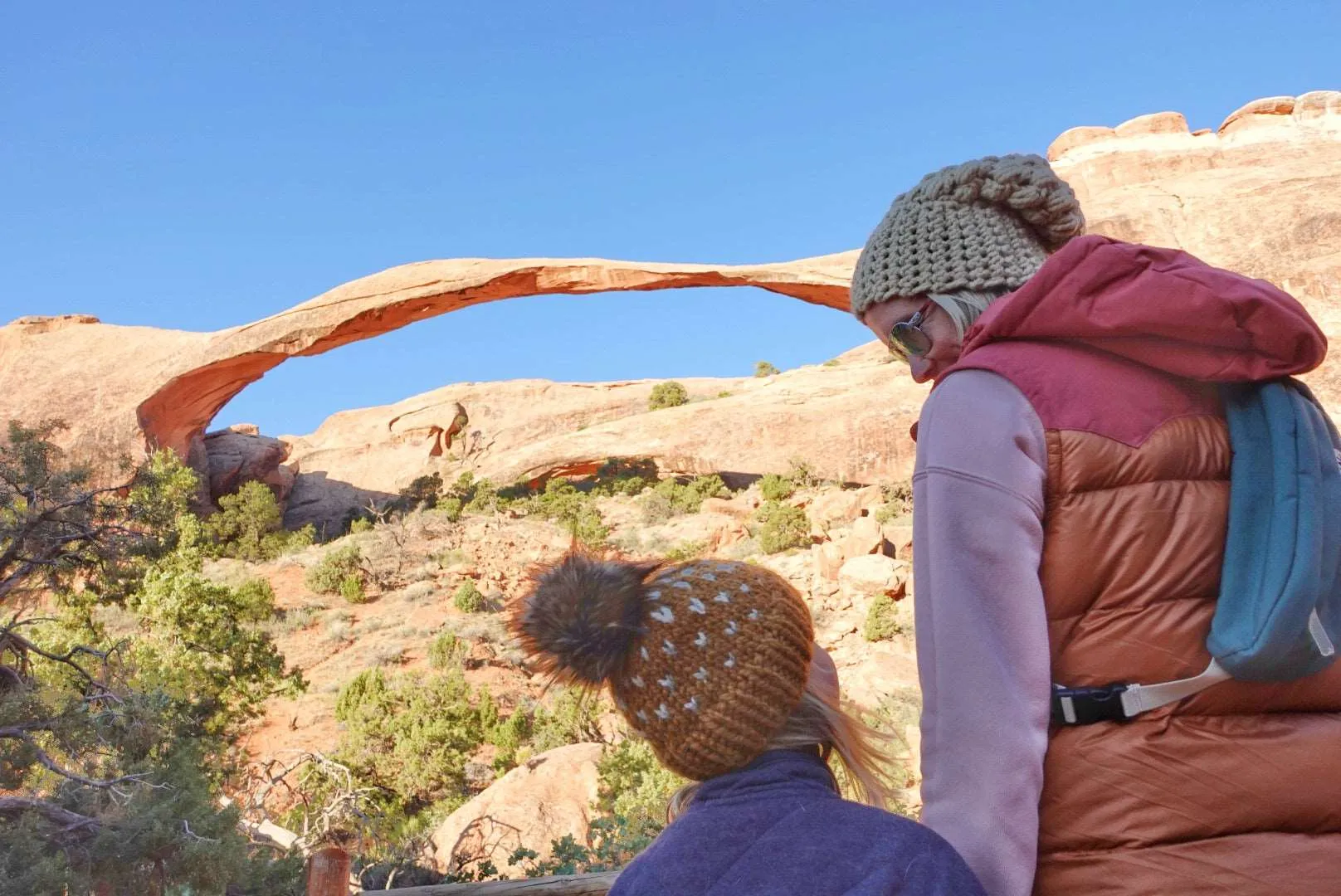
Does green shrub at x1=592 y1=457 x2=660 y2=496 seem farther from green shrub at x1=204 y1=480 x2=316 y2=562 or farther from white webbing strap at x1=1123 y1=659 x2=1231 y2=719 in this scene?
white webbing strap at x1=1123 y1=659 x2=1231 y2=719

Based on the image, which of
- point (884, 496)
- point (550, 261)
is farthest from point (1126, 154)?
point (550, 261)

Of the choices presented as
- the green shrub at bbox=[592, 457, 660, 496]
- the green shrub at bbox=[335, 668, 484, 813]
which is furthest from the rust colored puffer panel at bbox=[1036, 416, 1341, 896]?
the green shrub at bbox=[592, 457, 660, 496]

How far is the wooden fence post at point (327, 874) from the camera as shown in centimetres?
376

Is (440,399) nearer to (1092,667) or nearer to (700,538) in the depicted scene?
(700,538)

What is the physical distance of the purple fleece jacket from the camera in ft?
3.00

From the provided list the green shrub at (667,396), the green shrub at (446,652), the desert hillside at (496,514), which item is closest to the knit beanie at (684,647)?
the desert hillside at (496,514)

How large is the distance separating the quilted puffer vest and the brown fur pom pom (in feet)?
1.56

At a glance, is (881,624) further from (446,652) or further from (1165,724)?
(1165,724)

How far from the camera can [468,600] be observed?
538 inches

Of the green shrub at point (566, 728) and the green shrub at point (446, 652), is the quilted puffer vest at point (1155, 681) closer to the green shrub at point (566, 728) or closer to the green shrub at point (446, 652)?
the green shrub at point (566, 728)

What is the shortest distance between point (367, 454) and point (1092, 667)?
86.1 ft

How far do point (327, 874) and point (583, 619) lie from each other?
3.22m

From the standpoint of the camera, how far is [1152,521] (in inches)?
38.0

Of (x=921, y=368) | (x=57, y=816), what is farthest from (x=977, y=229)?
(x=57, y=816)
